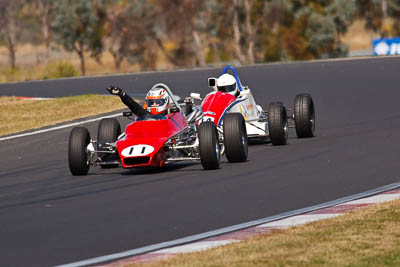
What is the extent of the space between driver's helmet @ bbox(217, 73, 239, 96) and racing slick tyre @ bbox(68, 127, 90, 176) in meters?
3.65

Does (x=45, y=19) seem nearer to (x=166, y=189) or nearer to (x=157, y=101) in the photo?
(x=157, y=101)

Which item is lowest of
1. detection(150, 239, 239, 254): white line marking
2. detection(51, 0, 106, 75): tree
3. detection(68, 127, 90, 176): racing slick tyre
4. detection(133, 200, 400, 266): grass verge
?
detection(133, 200, 400, 266): grass verge

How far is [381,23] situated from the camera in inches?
3415

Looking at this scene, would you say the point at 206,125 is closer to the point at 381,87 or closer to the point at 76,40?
the point at 381,87

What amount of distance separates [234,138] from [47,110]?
583 inches

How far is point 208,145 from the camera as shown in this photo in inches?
517

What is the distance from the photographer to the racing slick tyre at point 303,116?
55.7 ft

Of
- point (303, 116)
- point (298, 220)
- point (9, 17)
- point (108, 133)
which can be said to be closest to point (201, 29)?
point (9, 17)

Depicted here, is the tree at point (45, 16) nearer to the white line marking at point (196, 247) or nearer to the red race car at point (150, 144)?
the red race car at point (150, 144)

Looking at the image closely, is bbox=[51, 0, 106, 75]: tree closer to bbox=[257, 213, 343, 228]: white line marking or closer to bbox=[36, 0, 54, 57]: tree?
bbox=[36, 0, 54, 57]: tree

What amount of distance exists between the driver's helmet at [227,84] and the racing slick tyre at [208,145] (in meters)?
3.46

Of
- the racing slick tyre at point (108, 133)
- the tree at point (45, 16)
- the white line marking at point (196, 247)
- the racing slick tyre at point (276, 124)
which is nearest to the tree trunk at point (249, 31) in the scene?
the tree at point (45, 16)

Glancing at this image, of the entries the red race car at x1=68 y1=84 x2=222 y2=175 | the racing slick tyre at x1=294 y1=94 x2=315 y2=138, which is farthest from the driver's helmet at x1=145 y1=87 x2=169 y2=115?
the racing slick tyre at x1=294 y1=94 x2=315 y2=138

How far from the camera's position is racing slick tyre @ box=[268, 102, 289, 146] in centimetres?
1598
